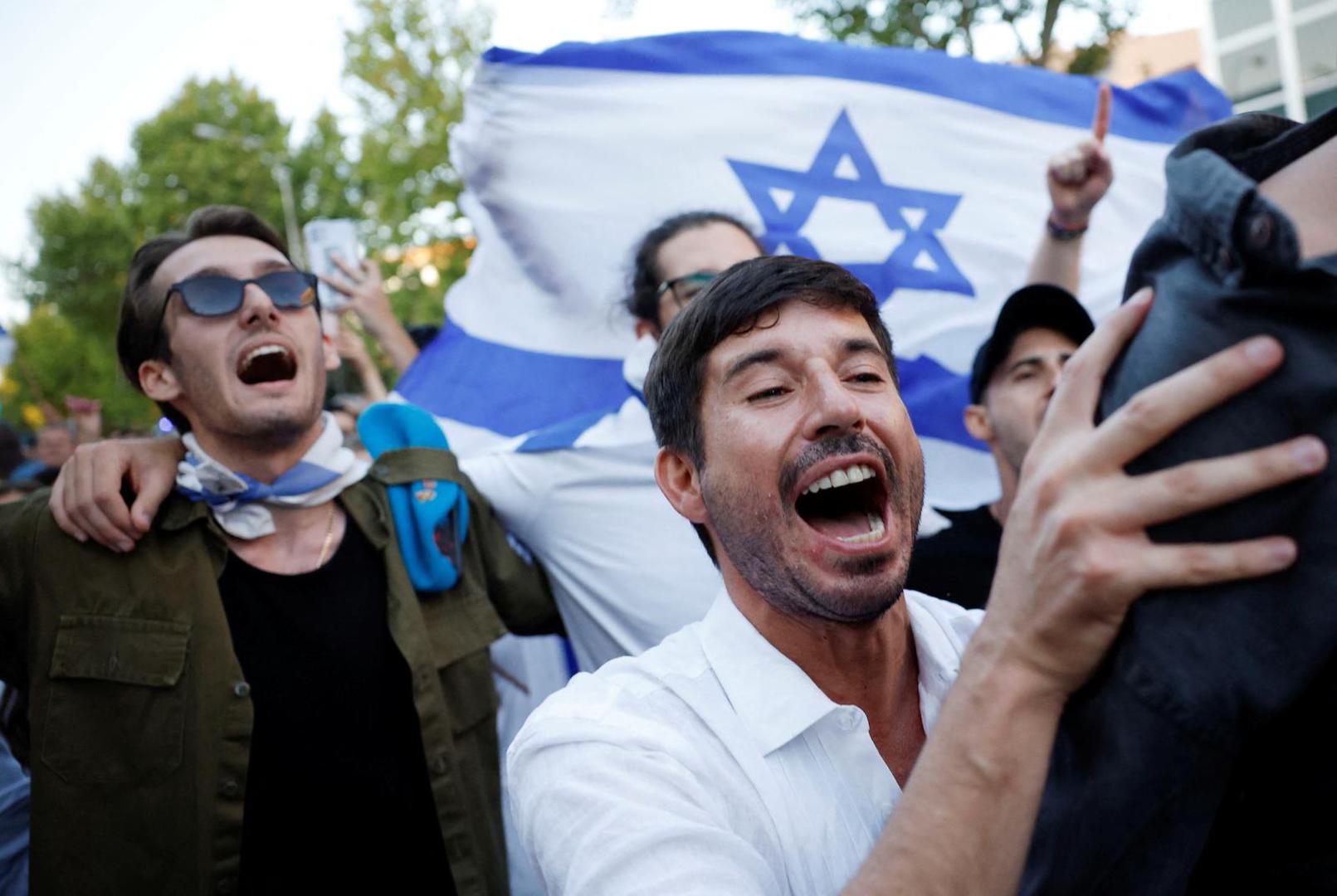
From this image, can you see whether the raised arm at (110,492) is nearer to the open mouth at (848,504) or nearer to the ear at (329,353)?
the ear at (329,353)

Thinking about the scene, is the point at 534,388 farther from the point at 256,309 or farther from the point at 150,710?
the point at 150,710

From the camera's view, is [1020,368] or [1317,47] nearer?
[1020,368]

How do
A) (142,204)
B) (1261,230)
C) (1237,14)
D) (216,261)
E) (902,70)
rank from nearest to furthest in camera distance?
(1261,230) < (216,261) < (902,70) < (1237,14) < (142,204)

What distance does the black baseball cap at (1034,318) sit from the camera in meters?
3.57

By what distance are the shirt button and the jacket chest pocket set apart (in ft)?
7.73

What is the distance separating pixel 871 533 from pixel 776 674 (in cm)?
33

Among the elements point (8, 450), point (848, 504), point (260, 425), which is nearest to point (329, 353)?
point (260, 425)

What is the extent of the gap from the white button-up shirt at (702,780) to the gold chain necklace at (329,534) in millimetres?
1292

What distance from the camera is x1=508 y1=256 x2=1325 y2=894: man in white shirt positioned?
40.2 inches

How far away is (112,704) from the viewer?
2414mm

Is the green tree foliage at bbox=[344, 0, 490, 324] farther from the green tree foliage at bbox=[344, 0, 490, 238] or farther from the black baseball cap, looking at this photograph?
the black baseball cap

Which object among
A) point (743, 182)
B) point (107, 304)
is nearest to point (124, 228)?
point (107, 304)

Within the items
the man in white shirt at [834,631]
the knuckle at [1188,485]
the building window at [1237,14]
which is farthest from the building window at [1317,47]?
the knuckle at [1188,485]

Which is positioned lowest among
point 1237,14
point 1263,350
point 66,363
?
point 66,363
